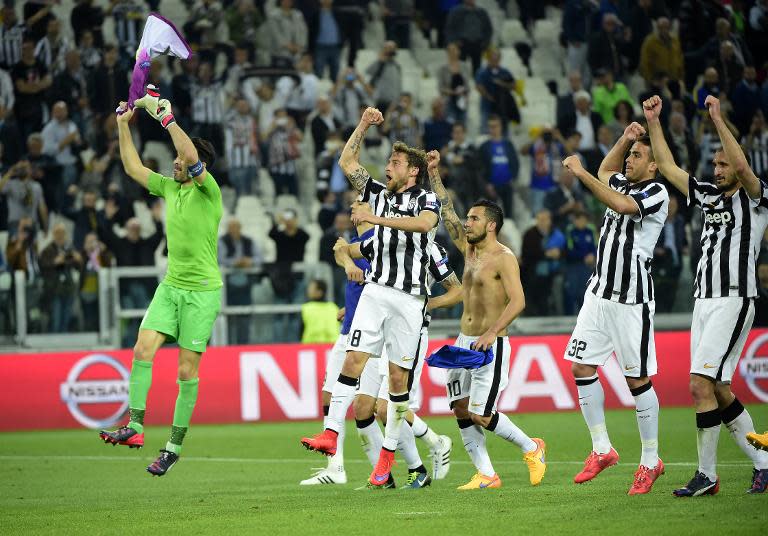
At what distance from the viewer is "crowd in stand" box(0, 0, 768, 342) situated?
20562 millimetres

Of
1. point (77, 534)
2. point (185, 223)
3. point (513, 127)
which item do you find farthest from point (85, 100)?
point (77, 534)

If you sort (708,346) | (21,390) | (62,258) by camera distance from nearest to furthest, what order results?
(708,346), (21,390), (62,258)

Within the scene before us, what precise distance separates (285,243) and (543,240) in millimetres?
4308

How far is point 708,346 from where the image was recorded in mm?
9078

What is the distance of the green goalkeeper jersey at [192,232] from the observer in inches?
423

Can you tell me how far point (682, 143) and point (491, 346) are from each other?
1368 centimetres

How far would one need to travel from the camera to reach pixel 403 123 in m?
22.8

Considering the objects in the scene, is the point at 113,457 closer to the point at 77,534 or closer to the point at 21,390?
the point at 21,390

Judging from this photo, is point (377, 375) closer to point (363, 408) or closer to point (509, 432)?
point (363, 408)

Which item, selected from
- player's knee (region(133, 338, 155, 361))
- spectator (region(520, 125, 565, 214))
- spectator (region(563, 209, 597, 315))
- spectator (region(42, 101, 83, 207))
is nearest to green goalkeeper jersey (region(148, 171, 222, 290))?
player's knee (region(133, 338, 155, 361))

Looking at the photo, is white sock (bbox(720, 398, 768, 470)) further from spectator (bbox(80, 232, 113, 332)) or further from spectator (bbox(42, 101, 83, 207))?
spectator (bbox(42, 101, 83, 207))

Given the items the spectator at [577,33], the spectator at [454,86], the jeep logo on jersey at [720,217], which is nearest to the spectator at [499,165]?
the spectator at [454,86]

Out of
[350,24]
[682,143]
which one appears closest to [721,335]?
[682,143]

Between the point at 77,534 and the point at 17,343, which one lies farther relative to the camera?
the point at 17,343
